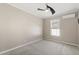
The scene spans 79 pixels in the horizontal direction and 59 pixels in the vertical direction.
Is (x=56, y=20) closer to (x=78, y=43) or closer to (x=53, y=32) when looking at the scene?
(x=53, y=32)

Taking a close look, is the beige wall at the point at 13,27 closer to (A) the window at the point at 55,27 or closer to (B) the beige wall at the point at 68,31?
(A) the window at the point at 55,27

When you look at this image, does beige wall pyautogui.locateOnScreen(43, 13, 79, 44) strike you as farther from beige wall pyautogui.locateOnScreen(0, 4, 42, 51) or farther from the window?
beige wall pyautogui.locateOnScreen(0, 4, 42, 51)

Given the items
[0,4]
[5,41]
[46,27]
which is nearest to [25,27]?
[5,41]

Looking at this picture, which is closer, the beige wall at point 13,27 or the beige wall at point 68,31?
the beige wall at point 13,27

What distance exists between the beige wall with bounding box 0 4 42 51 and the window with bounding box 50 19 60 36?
2527 millimetres

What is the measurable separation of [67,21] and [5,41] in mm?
4379

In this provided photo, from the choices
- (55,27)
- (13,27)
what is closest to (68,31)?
(55,27)

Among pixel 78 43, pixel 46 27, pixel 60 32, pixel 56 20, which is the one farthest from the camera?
pixel 46 27

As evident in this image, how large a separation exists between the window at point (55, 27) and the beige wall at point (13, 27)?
99.5 inches

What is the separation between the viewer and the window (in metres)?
5.57

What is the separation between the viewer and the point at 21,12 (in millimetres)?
3869

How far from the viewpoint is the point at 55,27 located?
230 inches

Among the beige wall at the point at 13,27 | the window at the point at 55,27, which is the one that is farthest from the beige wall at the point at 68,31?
the beige wall at the point at 13,27

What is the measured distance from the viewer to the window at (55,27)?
18.3ft
